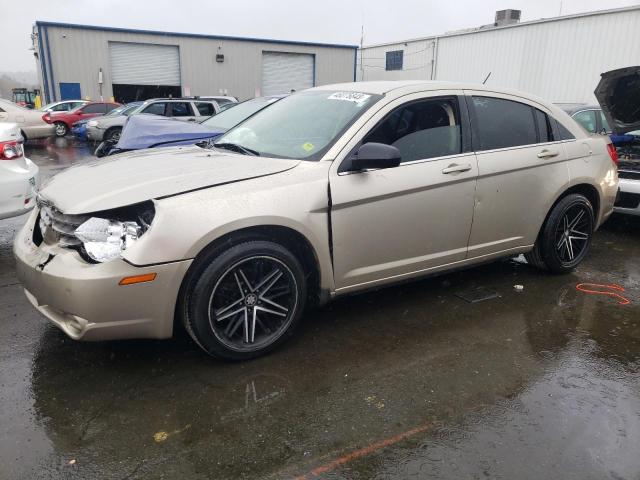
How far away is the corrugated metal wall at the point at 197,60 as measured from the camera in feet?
82.0

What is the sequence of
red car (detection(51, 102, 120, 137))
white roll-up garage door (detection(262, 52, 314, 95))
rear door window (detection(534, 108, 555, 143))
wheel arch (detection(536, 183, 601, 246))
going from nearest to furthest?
rear door window (detection(534, 108, 555, 143)) < wheel arch (detection(536, 183, 601, 246)) < red car (detection(51, 102, 120, 137)) < white roll-up garage door (detection(262, 52, 314, 95))

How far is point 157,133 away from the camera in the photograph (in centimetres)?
629

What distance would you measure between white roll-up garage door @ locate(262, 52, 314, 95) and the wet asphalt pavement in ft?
91.7

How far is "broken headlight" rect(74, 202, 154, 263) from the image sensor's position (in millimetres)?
2795

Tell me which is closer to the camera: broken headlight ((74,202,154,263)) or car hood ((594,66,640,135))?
broken headlight ((74,202,154,263))

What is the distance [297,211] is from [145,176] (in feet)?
3.07

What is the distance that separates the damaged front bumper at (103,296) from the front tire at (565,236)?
126 inches

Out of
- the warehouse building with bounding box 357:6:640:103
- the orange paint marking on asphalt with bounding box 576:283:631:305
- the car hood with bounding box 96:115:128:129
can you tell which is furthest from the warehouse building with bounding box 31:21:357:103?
the orange paint marking on asphalt with bounding box 576:283:631:305

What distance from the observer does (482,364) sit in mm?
3277

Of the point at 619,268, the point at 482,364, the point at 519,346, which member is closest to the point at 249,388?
the point at 482,364

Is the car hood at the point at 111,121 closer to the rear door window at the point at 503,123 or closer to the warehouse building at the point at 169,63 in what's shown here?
the warehouse building at the point at 169,63

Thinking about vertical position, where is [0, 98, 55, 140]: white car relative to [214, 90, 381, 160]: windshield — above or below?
below

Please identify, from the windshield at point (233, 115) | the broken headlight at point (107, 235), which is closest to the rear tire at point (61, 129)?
the windshield at point (233, 115)

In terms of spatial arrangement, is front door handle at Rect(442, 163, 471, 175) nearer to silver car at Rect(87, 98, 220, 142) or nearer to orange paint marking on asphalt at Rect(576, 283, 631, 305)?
orange paint marking on asphalt at Rect(576, 283, 631, 305)
